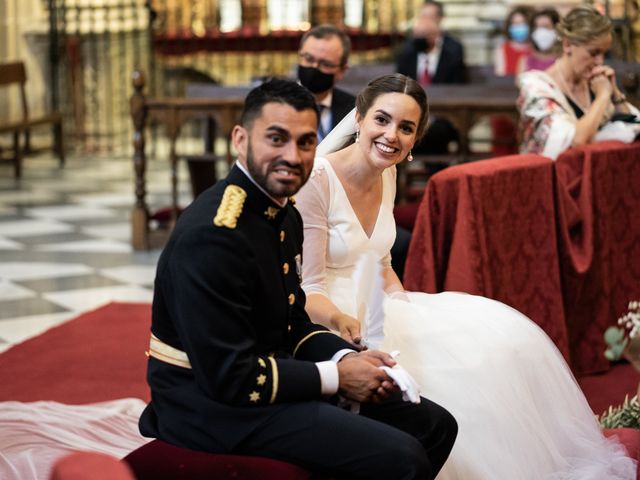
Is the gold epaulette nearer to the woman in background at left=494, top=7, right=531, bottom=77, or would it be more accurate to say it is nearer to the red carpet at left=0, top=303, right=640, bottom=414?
the red carpet at left=0, top=303, right=640, bottom=414

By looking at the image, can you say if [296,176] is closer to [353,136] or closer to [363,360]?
[363,360]

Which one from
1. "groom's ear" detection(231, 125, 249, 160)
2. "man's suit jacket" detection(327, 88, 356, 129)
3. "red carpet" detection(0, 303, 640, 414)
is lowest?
"red carpet" detection(0, 303, 640, 414)

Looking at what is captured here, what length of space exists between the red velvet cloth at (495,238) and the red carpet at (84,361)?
4.28 feet

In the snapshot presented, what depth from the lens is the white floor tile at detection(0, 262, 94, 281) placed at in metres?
7.39

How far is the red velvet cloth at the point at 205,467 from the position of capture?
2697 mm

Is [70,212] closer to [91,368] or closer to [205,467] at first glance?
[91,368]

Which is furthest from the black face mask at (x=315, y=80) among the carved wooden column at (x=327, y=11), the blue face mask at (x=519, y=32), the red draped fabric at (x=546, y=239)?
the carved wooden column at (x=327, y=11)

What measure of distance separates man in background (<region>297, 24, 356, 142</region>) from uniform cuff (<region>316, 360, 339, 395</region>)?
9.75 ft

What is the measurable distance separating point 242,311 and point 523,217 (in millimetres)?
2564

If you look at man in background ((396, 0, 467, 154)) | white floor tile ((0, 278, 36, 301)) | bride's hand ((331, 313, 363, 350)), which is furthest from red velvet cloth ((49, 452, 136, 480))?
man in background ((396, 0, 467, 154))

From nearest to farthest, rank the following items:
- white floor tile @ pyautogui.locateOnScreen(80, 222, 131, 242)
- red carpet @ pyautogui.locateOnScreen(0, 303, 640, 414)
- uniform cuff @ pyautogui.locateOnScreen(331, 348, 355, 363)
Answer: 1. uniform cuff @ pyautogui.locateOnScreen(331, 348, 355, 363)
2. red carpet @ pyautogui.locateOnScreen(0, 303, 640, 414)
3. white floor tile @ pyautogui.locateOnScreen(80, 222, 131, 242)

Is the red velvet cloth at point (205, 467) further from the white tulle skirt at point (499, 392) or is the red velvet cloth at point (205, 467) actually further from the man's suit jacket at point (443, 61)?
the man's suit jacket at point (443, 61)

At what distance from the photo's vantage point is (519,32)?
10742 millimetres

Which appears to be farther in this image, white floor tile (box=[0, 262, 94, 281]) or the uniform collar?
white floor tile (box=[0, 262, 94, 281])
